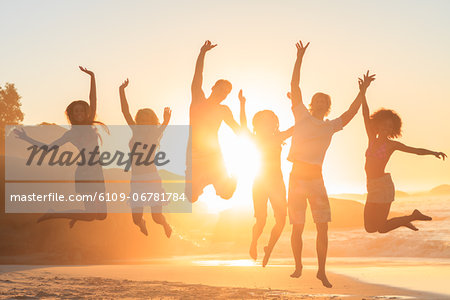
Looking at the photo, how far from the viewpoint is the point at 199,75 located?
40.2ft

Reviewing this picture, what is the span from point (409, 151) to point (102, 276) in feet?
91.0

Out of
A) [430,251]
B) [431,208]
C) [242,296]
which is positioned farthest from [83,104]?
[431,208]

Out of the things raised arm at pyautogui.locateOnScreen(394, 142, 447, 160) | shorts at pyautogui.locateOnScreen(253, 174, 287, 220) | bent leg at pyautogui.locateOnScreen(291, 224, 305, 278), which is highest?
raised arm at pyautogui.locateOnScreen(394, 142, 447, 160)

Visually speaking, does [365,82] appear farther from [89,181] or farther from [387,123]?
[89,181]

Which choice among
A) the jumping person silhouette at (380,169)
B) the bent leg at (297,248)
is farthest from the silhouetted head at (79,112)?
the jumping person silhouette at (380,169)

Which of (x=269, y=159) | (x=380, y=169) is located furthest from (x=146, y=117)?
(x=380, y=169)

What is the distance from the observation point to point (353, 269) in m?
41.4

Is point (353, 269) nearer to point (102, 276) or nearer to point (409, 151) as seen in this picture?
point (102, 276)

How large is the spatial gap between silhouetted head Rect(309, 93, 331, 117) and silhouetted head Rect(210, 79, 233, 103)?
1774 mm

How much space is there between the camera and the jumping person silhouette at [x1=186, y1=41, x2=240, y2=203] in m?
12.2

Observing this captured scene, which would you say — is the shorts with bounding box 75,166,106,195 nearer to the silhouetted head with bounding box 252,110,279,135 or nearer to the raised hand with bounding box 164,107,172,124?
the raised hand with bounding box 164,107,172,124

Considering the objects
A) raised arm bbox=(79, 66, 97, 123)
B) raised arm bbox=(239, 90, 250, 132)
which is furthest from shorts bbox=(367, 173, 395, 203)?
raised arm bbox=(79, 66, 97, 123)

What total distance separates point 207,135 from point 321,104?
2.44 meters

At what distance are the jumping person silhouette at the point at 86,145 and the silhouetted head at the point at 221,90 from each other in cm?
239
